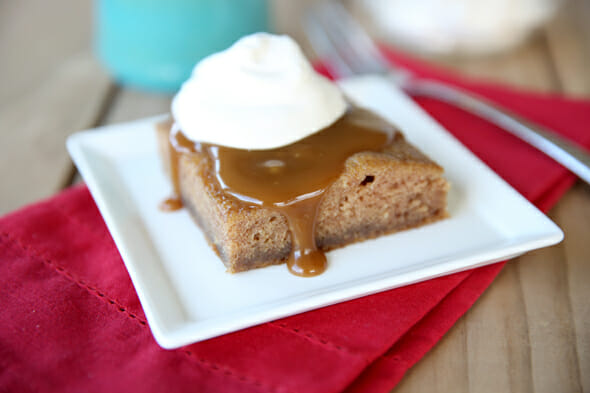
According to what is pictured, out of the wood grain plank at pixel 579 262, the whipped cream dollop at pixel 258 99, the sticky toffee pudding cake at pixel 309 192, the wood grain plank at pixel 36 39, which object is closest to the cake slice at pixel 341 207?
the sticky toffee pudding cake at pixel 309 192

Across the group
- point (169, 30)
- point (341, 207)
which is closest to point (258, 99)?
point (341, 207)

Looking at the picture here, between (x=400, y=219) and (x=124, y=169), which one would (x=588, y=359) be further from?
(x=124, y=169)

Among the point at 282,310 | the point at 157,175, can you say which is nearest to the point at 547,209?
the point at 282,310

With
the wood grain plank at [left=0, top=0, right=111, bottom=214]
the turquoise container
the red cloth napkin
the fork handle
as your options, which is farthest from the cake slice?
the turquoise container

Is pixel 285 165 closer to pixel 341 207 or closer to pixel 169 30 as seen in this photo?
pixel 341 207

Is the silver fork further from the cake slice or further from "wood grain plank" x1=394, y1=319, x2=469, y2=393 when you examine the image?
"wood grain plank" x1=394, y1=319, x2=469, y2=393

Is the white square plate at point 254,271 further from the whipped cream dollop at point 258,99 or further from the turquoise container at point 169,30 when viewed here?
the turquoise container at point 169,30

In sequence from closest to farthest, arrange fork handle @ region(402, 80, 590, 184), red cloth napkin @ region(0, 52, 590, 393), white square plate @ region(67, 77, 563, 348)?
red cloth napkin @ region(0, 52, 590, 393) < white square plate @ region(67, 77, 563, 348) < fork handle @ region(402, 80, 590, 184)
